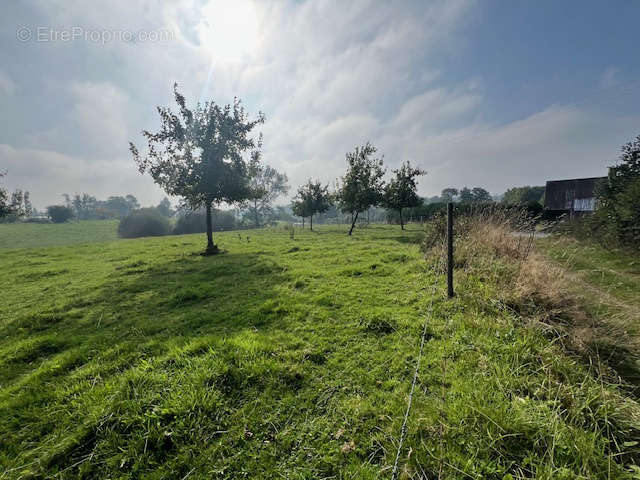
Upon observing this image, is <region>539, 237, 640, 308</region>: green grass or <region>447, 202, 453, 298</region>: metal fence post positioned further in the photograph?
<region>539, 237, 640, 308</region>: green grass

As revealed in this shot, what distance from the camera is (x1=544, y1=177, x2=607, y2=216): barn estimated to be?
114 ft

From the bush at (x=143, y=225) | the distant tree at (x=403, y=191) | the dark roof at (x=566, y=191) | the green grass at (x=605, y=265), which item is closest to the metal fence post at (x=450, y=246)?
the green grass at (x=605, y=265)

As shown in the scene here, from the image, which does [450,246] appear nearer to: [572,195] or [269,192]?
[572,195]

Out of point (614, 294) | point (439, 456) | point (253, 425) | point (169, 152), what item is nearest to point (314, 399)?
point (253, 425)

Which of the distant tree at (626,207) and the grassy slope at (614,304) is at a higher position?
the distant tree at (626,207)

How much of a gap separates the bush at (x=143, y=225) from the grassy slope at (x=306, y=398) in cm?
5320

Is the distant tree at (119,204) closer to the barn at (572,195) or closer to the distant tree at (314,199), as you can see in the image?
the distant tree at (314,199)

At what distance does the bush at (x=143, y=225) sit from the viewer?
161 ft

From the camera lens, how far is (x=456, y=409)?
2.43 metres

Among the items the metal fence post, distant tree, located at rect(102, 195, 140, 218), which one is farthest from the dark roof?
distant tree, located at rect(102, 195, 140, 218)

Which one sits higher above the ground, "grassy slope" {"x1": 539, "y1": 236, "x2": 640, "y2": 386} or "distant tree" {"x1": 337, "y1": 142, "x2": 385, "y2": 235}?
"distant tree" {"x1": 337, "y1": 142, "x2": 385, "y2": 235}

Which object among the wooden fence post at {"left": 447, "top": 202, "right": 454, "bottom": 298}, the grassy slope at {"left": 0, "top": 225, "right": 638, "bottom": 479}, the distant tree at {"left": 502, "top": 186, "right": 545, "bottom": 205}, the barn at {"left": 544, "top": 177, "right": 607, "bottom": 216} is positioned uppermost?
the distant tree at {"left": 502, "top": 186, "right": 545, "bottom": 205}

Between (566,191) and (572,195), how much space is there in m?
1.13

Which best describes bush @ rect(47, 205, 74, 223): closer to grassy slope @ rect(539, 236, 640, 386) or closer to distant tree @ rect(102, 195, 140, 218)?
distant tree @ rect(102, 195, 140, 218)
